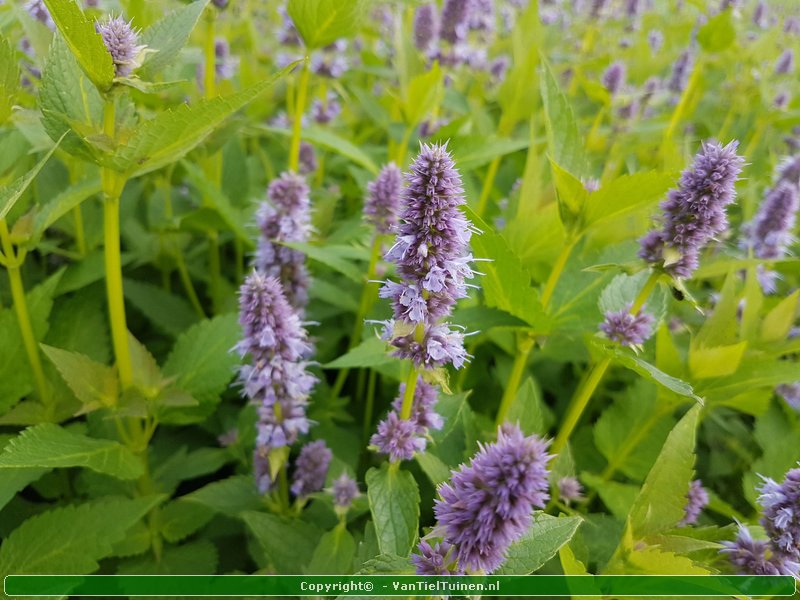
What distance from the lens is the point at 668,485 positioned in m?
1.59

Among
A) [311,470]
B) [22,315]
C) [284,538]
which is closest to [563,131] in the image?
[311,470]

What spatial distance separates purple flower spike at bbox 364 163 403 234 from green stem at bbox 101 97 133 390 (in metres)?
0.90

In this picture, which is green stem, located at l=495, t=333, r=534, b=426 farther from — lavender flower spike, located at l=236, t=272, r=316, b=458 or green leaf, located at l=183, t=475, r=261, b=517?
green leaf, located at l=183, t=475, r=261, b=517

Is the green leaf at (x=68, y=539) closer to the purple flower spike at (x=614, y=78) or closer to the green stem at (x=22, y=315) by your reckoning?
the green stem at (x=22, y=315)

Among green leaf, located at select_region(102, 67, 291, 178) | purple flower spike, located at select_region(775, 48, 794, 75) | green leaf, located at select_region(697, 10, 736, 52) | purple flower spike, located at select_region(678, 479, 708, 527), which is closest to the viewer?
green leaf, located at select_region(102, 67, 291, 178)

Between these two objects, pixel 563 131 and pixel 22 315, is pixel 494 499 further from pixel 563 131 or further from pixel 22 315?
pixel 22 315

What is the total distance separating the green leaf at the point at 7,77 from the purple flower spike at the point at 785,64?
17.6ft

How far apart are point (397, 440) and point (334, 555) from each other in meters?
0.46

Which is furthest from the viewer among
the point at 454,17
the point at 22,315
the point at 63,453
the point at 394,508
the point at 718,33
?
the point at 454,17

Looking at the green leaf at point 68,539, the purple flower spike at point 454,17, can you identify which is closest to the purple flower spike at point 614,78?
the purple flower spike at point 454,17

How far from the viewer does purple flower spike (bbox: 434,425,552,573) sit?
43.1 inches

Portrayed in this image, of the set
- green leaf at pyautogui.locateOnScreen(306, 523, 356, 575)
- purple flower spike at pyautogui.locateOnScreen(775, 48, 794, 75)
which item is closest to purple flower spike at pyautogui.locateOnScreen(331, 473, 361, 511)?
green leaf at pyautogui.locateOnScreen(306, 523, 356, 575)

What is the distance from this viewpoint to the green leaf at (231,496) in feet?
6.89

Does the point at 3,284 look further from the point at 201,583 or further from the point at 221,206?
the point at 201,583
